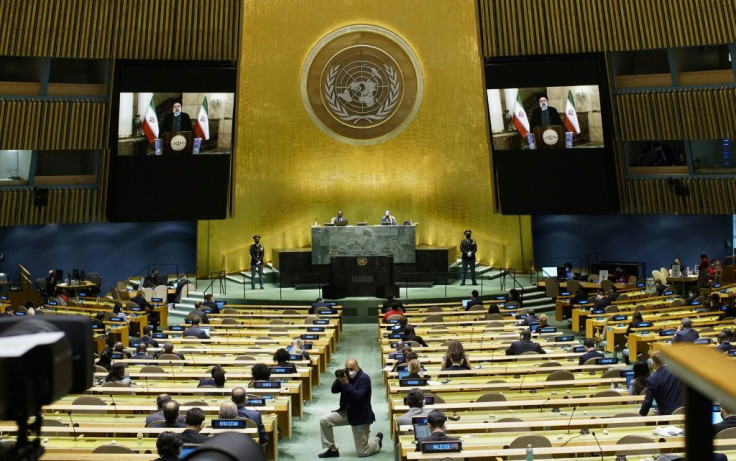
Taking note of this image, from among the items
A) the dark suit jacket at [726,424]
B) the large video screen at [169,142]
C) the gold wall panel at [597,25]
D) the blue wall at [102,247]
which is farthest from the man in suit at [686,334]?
the blue wall at [102,247]

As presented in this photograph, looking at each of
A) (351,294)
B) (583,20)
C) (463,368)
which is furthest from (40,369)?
(583,20)

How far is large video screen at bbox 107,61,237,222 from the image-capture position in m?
21.4

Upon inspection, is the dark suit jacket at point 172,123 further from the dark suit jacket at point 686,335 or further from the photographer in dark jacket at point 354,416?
the dark suit jacket at point 686,335

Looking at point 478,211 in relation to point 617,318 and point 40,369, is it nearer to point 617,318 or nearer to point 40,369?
point 617,318

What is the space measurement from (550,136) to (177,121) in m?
9.10

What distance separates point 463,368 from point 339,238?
12.4 m

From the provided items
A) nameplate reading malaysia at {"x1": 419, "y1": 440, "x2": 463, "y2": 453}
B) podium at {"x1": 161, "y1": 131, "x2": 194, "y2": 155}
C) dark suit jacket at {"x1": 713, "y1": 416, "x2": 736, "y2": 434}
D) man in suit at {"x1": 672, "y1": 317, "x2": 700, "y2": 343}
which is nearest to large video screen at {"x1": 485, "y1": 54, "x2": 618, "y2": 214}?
podium at {"x1": 161, "y1": 131, "x2": 194, "y2": 155}

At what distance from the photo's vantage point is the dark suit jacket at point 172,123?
21.8 metres

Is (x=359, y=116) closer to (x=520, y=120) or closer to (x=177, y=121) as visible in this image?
(x=520, y=120)

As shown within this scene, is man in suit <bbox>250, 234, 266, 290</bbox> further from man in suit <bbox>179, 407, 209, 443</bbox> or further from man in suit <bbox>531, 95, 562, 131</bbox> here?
man in suit <bbox>179, 407, 209, 443</bbox>

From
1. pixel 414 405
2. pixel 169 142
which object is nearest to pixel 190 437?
pixel 414 405

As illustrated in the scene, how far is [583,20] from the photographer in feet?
72.3

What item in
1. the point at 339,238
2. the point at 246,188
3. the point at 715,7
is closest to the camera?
the point at 715,7

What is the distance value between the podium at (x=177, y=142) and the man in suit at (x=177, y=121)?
13cm
